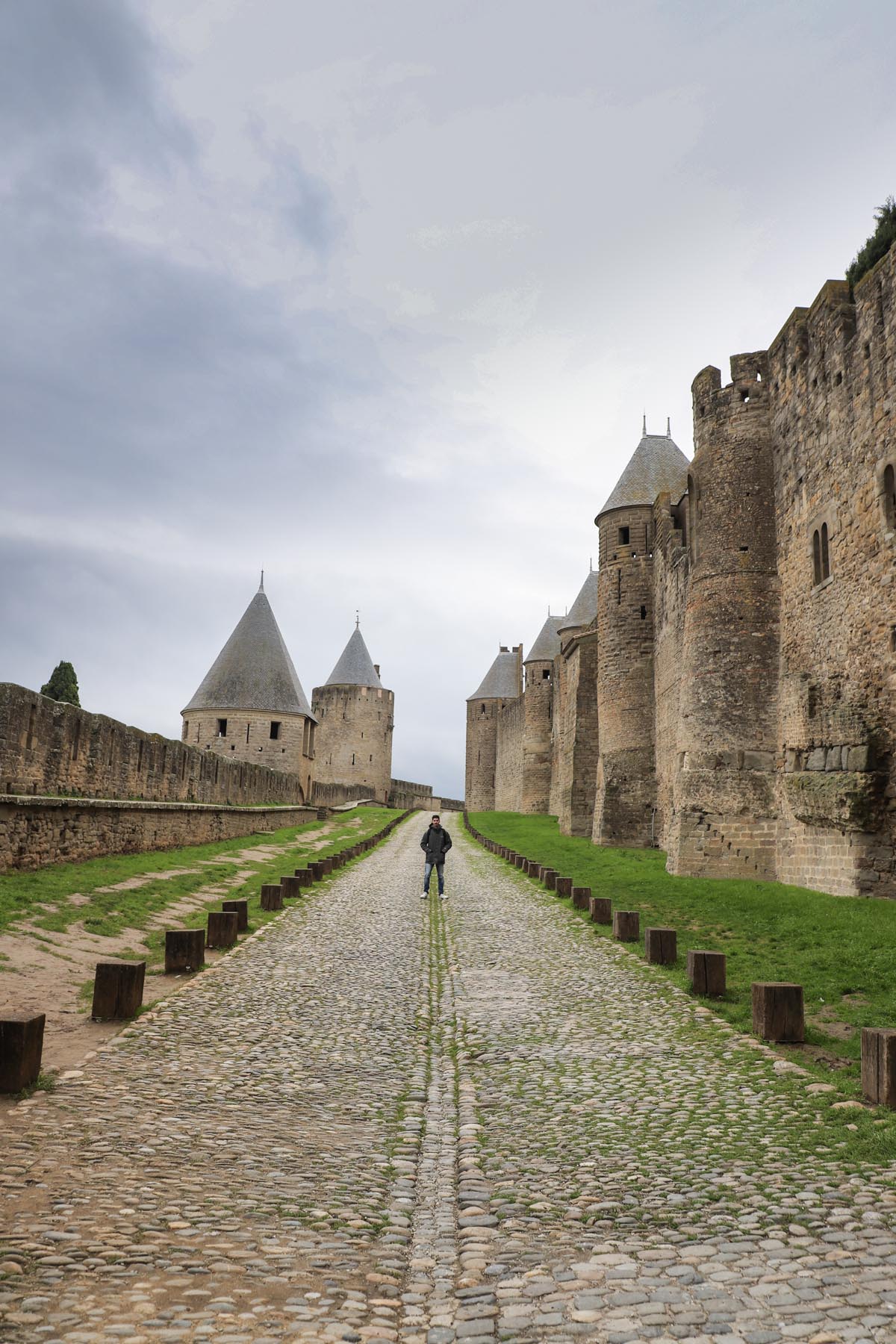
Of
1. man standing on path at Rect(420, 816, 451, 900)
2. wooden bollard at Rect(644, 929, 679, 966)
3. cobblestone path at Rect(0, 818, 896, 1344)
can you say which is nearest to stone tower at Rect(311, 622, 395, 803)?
man standing on path at Rect(420, 816, 451, 900)

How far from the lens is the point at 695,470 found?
61.6 feet

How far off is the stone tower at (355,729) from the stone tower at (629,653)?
41072 millimetres

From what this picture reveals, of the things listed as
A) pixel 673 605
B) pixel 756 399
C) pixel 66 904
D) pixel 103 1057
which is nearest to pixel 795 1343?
pixel 103 1057

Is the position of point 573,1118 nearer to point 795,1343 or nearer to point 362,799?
point 795,1343

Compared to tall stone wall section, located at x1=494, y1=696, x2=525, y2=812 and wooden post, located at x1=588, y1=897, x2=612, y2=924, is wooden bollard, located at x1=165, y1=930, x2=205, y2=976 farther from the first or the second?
tall stone wall section, located at x1=494, y1=696, x2=525, y2=812

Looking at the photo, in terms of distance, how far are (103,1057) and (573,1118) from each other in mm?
2728

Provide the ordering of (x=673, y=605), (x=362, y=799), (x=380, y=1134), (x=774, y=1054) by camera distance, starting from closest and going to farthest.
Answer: (x=380, y=1134) < (x=774, y=1054) < (x=673, y=605) < (x=362, y=799)

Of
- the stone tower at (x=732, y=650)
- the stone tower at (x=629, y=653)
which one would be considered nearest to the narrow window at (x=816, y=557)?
the stone tower at (x=732, y=650)

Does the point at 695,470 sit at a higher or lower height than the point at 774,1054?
higher

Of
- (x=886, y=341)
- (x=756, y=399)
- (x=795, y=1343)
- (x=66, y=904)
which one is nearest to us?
(x=795, y=1343)

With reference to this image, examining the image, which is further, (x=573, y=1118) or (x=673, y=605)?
(x=673, y=605)

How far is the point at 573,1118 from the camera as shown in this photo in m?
4.77

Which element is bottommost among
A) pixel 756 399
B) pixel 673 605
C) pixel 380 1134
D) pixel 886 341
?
pixel 380 1134

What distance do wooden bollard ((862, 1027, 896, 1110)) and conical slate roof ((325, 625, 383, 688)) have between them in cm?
6355
